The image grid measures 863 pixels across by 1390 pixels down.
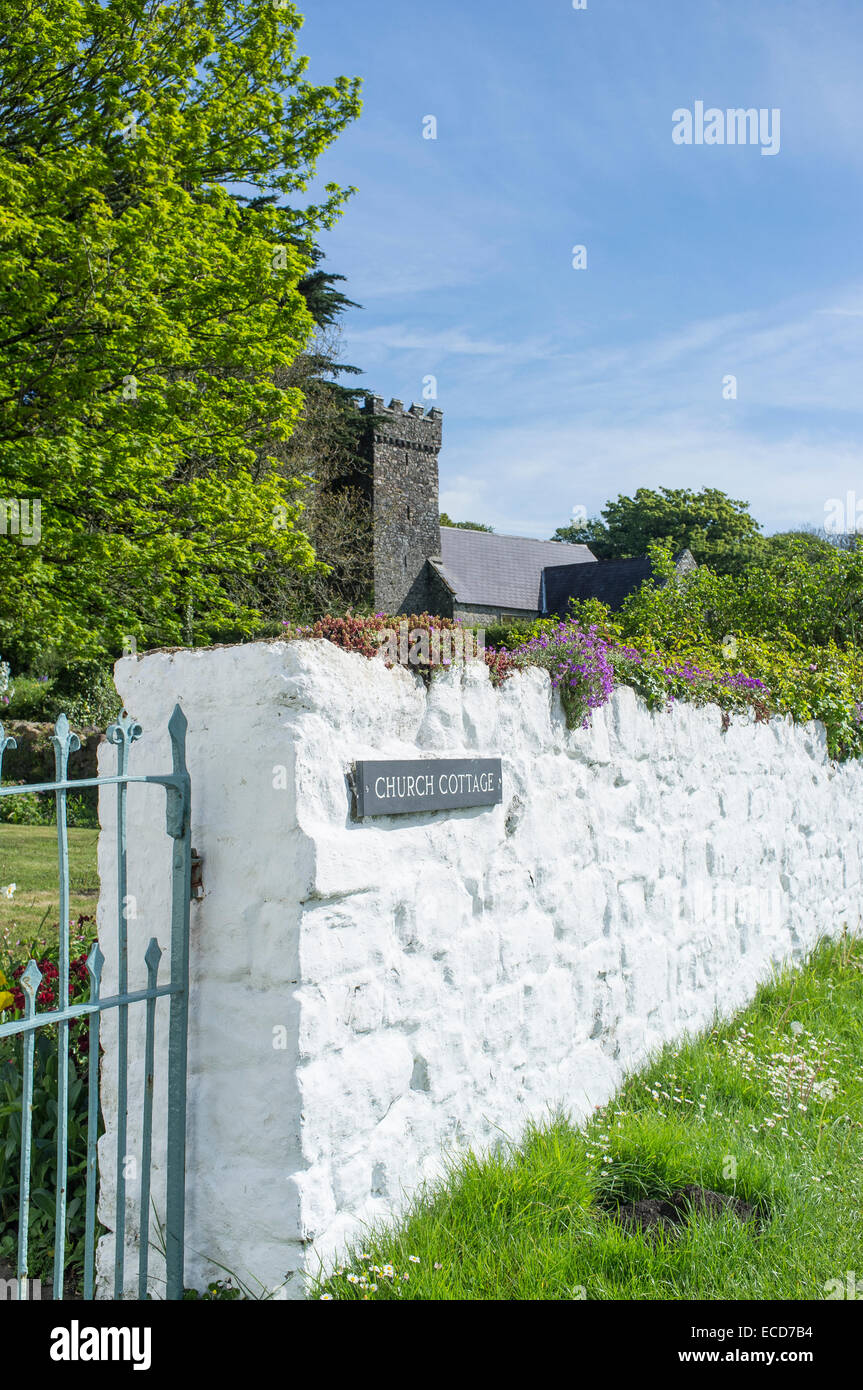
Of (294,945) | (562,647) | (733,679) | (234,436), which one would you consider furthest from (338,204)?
(294,945)

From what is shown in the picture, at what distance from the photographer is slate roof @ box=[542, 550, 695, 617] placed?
3591 cm

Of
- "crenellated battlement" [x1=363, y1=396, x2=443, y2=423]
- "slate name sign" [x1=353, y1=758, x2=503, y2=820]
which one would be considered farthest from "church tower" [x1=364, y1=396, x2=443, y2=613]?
"slate name sign" [x1=353, y1=758, x2=503, y2=820]

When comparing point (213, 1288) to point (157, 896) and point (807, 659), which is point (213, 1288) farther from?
point (807, 659)

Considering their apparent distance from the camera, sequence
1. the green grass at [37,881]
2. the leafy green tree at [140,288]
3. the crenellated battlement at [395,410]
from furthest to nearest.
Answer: the crenellated battlement at [395,410], the leafy green tree at [140,288], the green grass at [37,881]

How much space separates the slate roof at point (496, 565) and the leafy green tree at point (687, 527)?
737 cm

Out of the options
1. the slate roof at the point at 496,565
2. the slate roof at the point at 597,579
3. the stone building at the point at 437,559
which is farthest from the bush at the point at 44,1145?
the slate roof at the point at 597,579

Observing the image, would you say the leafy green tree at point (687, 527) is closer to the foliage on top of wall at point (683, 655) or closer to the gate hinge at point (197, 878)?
the foliage on top of wall at point (683, 655)

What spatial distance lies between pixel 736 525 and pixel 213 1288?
4788cm

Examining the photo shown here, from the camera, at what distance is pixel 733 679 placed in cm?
573

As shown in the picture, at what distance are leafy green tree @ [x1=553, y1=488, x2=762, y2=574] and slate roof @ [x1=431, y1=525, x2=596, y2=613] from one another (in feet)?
24.2

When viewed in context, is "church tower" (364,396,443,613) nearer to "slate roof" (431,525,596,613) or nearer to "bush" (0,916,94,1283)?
"slate roof" (431,525,596,613)

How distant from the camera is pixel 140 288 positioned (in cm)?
890

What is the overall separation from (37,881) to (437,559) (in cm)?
2595

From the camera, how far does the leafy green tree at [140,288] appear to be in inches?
330
